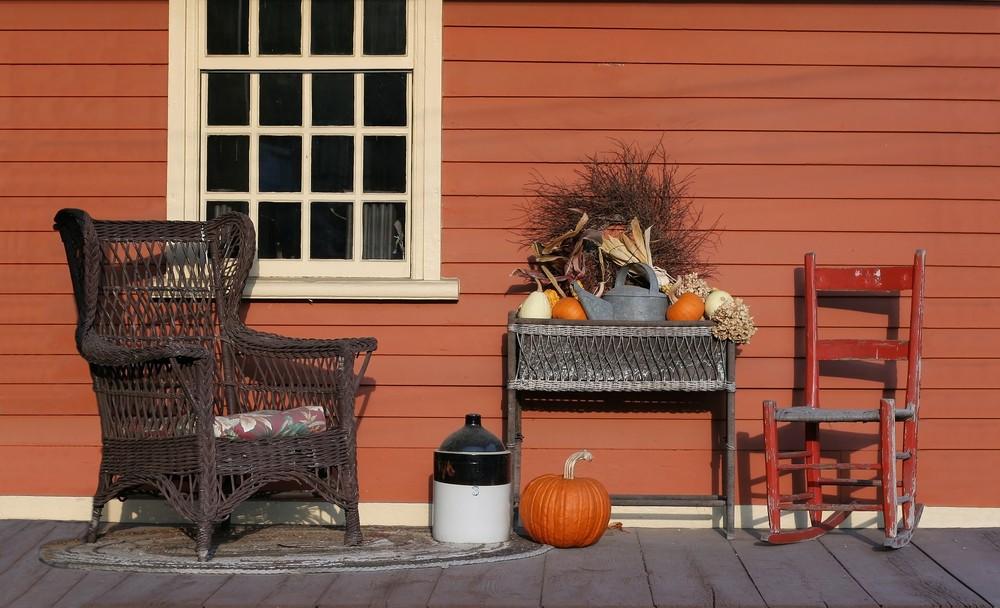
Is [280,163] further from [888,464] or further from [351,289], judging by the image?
[888,464]

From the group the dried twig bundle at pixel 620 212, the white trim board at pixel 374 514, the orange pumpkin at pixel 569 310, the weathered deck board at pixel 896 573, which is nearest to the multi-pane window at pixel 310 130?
the dried twig bundle at pixel 620 212

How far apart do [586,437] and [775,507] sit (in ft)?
2.66

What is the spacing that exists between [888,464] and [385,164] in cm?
221

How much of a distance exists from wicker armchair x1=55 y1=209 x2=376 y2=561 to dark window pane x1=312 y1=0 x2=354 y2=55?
2.65ft

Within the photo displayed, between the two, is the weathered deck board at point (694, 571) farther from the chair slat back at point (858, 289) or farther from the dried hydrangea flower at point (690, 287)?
the dried hydrangea flower at point (690, 287)

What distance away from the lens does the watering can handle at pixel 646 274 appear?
175 inches

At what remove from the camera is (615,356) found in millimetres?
4340

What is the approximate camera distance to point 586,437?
4715mm

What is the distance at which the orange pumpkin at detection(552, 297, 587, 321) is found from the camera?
14.5ft

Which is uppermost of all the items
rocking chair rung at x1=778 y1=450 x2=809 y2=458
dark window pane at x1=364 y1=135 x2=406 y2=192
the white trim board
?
dark window pane at x1=364 y1=135 x2=406 y2=192

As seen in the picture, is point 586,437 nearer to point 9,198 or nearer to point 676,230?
point 676,230

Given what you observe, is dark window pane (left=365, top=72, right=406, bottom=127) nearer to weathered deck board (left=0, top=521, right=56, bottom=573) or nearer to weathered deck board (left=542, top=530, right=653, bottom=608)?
weathered deck board (left=542, top=530, right=653, bottom=608)

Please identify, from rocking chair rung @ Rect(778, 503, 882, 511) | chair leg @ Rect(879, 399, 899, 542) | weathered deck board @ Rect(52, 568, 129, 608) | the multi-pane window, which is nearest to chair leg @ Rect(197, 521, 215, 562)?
weathered deck board @ Rect(52, 568, 129, 608)

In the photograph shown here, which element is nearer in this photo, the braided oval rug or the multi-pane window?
the braided oval rug
